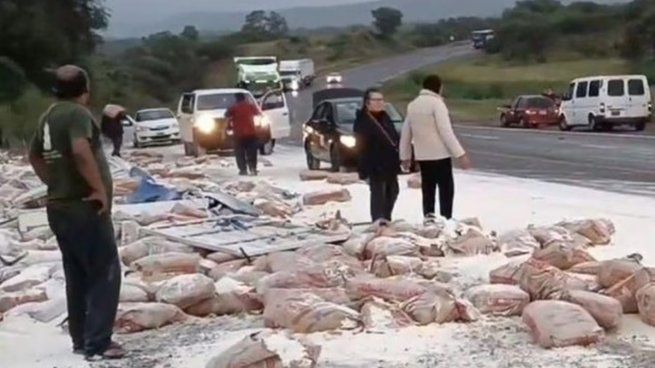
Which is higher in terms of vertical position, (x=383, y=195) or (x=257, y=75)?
(x=383, y=195)

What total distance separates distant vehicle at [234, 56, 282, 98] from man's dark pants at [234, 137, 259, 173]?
41737 millimetres

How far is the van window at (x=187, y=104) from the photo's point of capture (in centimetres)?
3306

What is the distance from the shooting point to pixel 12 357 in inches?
343

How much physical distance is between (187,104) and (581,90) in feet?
49.0

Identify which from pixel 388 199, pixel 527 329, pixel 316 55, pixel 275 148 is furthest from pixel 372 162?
pixel 316 55

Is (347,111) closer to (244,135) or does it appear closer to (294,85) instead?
(244,135)

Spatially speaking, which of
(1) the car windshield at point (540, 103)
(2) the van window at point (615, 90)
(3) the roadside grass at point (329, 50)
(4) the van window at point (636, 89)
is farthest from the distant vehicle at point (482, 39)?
(2) the van window at point (615, 90)

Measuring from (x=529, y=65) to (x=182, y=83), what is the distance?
84.3 ft

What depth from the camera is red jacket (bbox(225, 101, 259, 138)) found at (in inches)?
973

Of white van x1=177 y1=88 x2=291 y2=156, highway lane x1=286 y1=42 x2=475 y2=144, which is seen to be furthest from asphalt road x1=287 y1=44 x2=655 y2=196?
highway lane x1=286 y1=42 x2=475 y2=144

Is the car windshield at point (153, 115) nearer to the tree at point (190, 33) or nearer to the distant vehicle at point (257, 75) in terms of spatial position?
the distant vehicle at point (257, 75)

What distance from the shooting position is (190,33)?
13512 cm

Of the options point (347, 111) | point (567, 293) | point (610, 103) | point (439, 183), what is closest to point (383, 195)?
point (439, 183)

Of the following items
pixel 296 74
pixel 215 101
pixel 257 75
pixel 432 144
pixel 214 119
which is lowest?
pixel 296 74
